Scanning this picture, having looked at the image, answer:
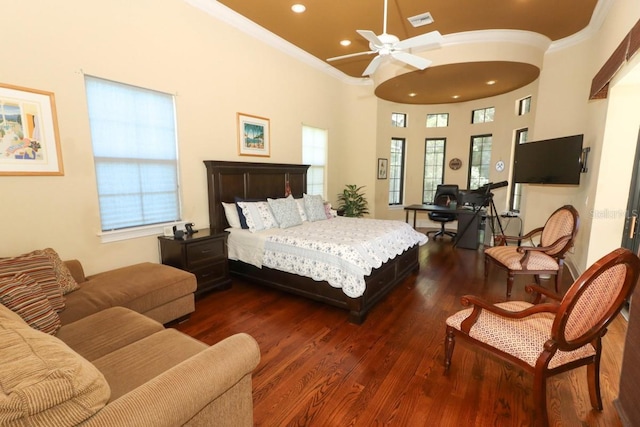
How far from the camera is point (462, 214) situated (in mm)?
5547

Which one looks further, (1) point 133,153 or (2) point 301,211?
(2) point 301,211

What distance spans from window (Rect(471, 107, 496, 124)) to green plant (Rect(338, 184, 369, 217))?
10.7 feet

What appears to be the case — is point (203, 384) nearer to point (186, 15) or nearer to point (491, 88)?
point (186, 15)

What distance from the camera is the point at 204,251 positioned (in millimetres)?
3238

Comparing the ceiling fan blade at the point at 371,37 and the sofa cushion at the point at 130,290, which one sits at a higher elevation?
the ceiling fan blade at the point at 371,37

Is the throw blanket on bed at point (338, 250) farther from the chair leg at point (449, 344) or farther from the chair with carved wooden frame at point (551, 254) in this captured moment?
the chair with carved wooden frame at point (551, 254)

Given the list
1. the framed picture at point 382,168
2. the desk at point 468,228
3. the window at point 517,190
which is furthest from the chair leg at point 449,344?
the window at point 517,190

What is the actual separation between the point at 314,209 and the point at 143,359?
122 inches

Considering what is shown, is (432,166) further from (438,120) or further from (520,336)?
(520,336)

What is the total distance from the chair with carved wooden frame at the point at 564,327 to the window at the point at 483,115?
6.03 m

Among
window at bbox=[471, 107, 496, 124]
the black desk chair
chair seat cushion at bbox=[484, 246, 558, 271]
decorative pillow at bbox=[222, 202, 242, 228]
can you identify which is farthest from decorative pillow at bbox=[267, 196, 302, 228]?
window at bbox=[471, 107, 496, 124]

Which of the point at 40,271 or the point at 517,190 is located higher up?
the point at 517,190

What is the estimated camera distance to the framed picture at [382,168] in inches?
271

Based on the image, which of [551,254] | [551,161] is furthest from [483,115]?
[551,254]
